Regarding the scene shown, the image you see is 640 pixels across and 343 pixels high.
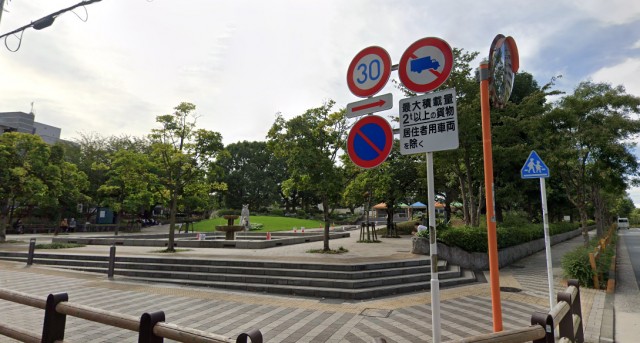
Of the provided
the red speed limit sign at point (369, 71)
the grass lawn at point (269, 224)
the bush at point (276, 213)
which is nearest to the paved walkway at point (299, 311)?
the red speed limit sign at point (369, 71)

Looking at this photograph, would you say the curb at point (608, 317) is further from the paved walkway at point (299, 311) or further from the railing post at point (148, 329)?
the railing post at point (148, 329)

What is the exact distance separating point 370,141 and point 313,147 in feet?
33.9

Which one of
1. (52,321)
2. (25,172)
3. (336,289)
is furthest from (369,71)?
(25,172)

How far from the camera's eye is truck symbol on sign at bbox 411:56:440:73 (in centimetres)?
308

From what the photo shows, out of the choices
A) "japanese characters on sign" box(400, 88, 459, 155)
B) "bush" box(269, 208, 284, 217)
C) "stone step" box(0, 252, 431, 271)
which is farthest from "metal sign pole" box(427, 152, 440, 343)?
"bush" box(269, 208, 284, 217)

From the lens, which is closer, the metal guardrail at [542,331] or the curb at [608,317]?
the metal guardrail at [542,331]

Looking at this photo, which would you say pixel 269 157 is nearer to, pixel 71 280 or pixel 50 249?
pixel 50 249

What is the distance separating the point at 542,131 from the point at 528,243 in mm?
5999

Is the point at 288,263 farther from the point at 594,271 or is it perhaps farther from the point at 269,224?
the point at 269,224

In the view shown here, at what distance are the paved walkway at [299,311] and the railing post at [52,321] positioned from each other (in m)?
1.97

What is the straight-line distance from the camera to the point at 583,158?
48.4ft

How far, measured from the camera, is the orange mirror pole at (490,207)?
3555 millimetres

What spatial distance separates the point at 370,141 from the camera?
128 inches

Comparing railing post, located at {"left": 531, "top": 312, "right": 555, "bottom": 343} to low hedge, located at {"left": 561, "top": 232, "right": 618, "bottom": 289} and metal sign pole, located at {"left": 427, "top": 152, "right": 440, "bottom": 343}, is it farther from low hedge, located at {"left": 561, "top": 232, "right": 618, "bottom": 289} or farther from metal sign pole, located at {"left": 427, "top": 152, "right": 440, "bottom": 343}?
low hedge, located at {"left": 561, "top": 232, "right": 618, "bottom": 289}
